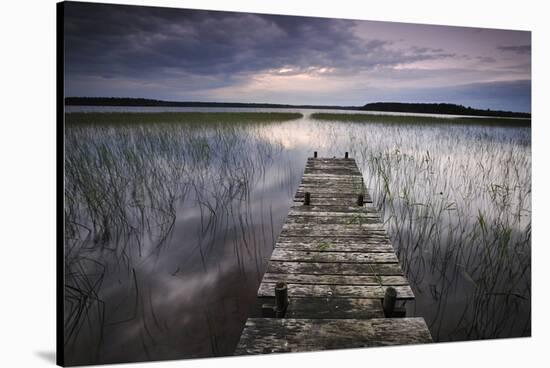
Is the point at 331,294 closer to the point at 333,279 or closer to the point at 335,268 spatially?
the point at 333,279

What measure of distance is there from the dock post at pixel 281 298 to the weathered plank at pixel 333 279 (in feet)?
1.02

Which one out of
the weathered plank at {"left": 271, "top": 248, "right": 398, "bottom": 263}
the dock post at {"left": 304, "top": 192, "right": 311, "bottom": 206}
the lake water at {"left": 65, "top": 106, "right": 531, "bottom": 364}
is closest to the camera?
the lake water at {"left": 65, "top": 106, "right": 531, "bottom": 364}

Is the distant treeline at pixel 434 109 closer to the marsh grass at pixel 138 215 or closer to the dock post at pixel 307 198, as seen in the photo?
the dock post at pixel 307 198

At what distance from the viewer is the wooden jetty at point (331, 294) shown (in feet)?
7.69

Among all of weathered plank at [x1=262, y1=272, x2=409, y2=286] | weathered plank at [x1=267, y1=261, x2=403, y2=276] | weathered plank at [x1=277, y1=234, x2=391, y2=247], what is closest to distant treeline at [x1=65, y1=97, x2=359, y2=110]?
weathered plank at [x1=277, y1=234, x2=391, y2=247]

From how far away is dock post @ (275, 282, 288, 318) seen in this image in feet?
7.58

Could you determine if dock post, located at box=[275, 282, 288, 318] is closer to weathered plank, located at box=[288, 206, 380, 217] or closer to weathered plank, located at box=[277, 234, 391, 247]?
weathered plank, located at box=[277, 234, 391, 247]

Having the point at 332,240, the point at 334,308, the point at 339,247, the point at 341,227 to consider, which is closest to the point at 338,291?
the point at 334,308

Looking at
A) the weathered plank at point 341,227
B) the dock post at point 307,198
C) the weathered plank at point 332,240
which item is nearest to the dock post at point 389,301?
the weathered plank at point 332,240

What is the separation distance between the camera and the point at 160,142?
12.6ft

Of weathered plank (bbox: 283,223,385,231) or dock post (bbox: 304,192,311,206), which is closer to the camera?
weathered plank (bbox: 283,223,385,231)

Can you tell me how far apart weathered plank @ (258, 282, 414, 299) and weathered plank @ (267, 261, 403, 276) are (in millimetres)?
175

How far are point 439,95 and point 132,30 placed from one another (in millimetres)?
2831

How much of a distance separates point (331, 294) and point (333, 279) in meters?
0.18
